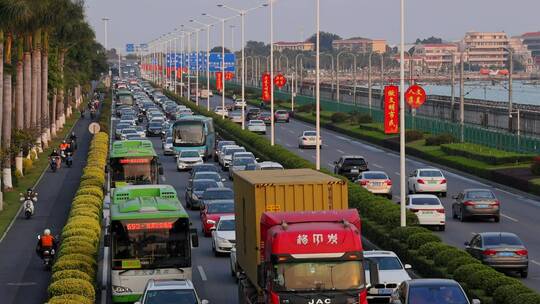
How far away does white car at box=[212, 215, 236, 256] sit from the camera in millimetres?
41062

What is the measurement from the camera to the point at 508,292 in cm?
Result: 2734

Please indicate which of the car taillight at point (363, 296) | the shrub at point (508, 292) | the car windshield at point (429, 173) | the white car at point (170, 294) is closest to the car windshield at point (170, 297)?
the white car at point (170, 294)

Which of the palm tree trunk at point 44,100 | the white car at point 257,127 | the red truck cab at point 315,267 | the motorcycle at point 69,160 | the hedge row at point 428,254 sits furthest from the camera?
the white car at point 257,127

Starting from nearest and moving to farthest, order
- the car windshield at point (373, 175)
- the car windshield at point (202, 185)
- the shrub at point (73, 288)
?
the shrub at point (73, 288) → the car windshield at point (202, 185) → the car windshield at point (373, 175)

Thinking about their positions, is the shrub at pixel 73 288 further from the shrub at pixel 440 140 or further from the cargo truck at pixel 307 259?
the shrub at pixel 440 140

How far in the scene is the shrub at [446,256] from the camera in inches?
1294

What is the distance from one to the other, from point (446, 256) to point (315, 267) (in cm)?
964

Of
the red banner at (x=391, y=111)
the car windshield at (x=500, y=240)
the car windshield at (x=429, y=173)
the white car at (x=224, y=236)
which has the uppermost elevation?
the red banner at (x=391, y=111)

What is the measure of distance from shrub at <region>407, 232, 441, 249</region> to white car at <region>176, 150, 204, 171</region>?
123ft

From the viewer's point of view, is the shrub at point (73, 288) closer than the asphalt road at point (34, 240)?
Yes

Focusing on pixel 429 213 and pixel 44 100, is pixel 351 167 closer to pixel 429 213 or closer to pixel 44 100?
pixel 429 213

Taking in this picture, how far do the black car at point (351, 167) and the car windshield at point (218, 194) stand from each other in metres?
14.3

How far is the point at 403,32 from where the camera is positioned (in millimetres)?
44844

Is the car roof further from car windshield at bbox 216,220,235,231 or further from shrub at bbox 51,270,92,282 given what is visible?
car windshield at bbox 216,220,235,231
